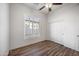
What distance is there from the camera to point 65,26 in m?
1.48

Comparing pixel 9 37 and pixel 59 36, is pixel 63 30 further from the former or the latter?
pixel 9 37

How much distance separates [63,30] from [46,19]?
1.40 feet

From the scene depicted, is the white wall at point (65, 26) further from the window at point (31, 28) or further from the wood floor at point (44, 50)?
the window at point (31, 28)

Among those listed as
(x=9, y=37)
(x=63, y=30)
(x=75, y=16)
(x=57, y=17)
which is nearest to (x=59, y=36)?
(x=63, y=30)

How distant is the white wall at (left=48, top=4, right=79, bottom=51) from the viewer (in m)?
1.46

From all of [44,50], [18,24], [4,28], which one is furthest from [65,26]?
[4,28]

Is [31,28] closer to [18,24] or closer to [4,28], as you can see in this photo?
[18,24]

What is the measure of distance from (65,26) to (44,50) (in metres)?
0.67

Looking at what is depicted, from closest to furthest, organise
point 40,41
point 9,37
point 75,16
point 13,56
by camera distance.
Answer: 1. point 13,56
2. point 9,37
3. point 75,16
4. point 40,41

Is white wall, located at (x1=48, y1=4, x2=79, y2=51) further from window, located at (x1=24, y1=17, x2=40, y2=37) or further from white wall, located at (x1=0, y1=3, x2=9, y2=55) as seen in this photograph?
white wall, located at (x1=0, y1=3, x2=9, y2=55)

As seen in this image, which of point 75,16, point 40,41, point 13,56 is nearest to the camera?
point 13,56

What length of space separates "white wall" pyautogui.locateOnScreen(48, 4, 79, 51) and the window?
0.29 meters

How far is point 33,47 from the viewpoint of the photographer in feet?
4.73

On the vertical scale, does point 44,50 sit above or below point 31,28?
below
